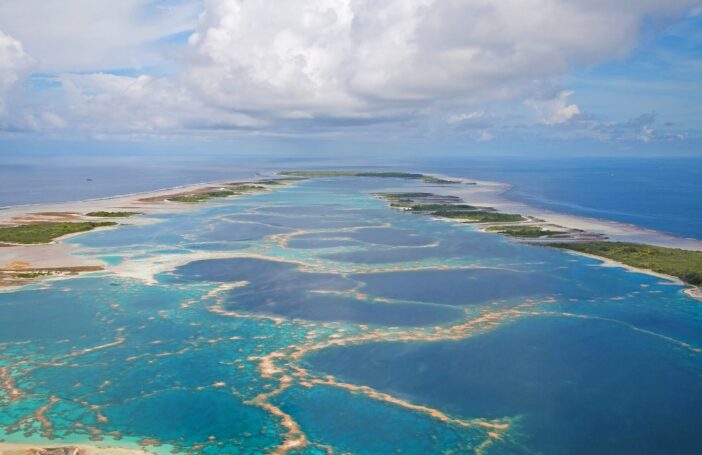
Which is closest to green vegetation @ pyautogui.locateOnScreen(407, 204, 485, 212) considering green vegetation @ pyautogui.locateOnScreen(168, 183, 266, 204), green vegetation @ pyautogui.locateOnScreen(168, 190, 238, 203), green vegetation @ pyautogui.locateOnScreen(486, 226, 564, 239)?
green vegetation @ pyautogui.locateOnScreen(486, 226, 564, 239)

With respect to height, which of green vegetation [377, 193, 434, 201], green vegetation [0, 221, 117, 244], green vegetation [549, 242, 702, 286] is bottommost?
green vegetation [549, 242, 702, 286]

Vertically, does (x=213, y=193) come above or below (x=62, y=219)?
above

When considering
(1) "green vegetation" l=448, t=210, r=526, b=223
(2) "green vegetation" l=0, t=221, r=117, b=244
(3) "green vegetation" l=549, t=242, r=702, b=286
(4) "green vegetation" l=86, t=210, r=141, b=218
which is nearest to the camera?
(3) "green vegetation" l=549, t=242, r=702, b=286

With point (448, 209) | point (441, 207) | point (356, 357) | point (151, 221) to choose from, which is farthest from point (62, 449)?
point (441, 207)

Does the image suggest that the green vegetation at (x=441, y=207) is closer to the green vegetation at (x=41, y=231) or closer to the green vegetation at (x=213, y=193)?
the green vegetation at (x=213, y=193)

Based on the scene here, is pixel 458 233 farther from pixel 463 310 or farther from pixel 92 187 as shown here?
pixel 92 187

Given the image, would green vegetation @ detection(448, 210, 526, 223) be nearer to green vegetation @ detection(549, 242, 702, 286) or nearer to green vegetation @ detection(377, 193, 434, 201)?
green vegetation @ detection(549, 242, 702, 286)

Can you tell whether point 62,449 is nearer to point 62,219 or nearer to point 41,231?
point 41,231
